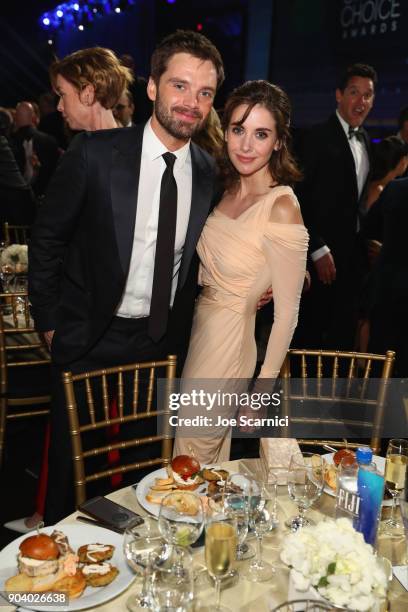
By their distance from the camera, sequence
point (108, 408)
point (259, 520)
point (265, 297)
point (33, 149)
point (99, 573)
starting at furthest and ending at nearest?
point (33, 149), point (265, 297), point (108, 408), point (259, 520), point (99, 573)

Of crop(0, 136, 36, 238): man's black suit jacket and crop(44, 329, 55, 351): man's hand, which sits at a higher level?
crop(0, 136, 36, 238): man's black suit jacket

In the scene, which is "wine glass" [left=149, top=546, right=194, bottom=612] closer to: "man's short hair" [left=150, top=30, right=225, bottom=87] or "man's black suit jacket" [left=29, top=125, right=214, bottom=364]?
"man's black suit jacket" [left=29, top=125, right=214, bottom=364]

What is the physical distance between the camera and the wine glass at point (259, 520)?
4.53ft

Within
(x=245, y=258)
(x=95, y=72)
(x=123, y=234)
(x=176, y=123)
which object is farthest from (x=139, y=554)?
(x=95, y=72)

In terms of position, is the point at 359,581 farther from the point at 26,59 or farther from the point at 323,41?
the point at 26,59

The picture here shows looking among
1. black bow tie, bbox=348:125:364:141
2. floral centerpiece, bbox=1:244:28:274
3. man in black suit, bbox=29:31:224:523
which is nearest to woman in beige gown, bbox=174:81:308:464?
man in black suit, bbox=29:31:224:523

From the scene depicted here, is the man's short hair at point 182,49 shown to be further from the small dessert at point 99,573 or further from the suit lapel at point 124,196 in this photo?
the small dessert at point 99,573

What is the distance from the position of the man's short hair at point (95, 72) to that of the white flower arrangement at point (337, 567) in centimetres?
219

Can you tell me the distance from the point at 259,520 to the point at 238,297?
3.67 ft

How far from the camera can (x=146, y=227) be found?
7.42 feet

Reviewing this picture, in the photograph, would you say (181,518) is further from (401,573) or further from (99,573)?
(401,573)

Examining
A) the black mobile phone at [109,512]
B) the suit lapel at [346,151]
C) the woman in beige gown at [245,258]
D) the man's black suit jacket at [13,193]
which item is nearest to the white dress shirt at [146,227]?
the woman in beige gown at [245,258]

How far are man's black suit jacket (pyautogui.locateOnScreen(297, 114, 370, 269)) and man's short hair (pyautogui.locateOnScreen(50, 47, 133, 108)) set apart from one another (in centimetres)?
179

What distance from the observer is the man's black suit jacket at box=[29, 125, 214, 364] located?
2.19 meters
